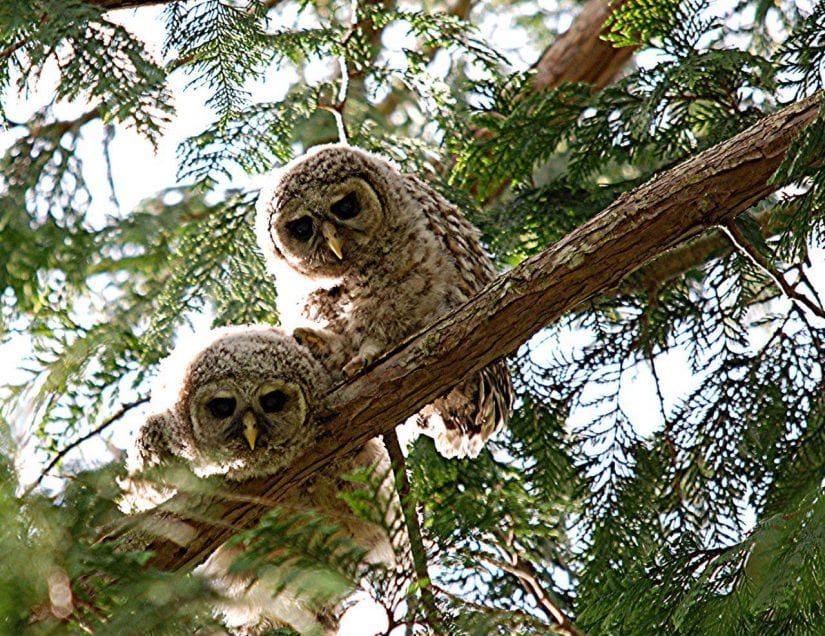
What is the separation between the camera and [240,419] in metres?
3.06

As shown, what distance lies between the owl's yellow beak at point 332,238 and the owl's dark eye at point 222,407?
667 mm

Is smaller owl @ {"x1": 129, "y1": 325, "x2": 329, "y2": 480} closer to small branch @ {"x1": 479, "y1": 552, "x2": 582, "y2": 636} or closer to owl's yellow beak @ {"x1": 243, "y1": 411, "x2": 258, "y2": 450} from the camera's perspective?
owl's yellow beak @ {"x1": 243, "y1": 411, "x2": 258, "y2": 450}

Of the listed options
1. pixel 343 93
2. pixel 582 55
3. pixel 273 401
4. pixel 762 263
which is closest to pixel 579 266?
pixel 762 263

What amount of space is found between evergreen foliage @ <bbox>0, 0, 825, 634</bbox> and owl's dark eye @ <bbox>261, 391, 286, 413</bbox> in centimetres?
42

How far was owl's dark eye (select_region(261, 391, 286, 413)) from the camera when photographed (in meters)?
3.07

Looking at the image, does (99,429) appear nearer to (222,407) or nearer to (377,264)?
(222,407)

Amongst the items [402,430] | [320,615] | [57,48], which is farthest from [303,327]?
[57,48]

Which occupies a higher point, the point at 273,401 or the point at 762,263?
the point at 273,401

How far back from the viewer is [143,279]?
171 inches

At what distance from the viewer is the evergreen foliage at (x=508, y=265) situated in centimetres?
248

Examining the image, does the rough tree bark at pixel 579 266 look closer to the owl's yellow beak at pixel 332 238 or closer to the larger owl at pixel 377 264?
the larger owl at pixel 377 264

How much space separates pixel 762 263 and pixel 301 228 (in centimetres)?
157

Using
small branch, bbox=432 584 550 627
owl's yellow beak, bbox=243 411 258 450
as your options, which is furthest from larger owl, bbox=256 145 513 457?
small branch, bbox=432 584 550 627

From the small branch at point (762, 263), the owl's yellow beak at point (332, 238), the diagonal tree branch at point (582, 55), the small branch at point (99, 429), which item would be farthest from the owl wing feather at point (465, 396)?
the diagonal tree branch at point (582, 55)
